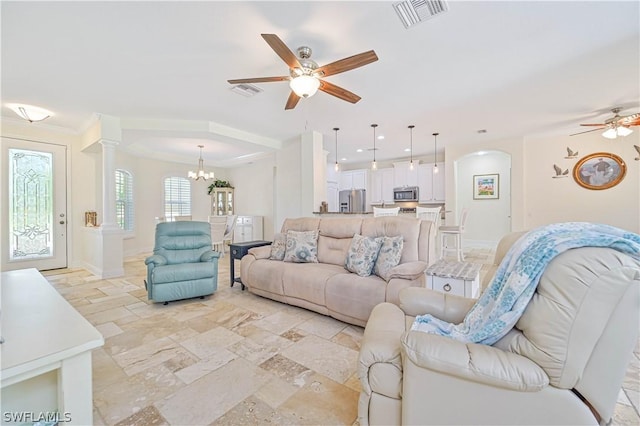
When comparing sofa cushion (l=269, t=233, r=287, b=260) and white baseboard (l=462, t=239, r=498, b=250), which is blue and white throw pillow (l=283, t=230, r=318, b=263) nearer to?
sofa cushion (l=269, t=233, r=287, b=260)

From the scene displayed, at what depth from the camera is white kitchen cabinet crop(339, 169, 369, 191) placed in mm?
8172

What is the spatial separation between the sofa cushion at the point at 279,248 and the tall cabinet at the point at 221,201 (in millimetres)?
5165

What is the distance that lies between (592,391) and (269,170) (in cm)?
735

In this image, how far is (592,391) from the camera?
97 cm

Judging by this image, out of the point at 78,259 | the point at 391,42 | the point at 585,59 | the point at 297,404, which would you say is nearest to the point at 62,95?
the point at 78,259

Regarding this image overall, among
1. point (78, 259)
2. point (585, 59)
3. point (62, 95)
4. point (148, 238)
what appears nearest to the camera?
point (585, 59)

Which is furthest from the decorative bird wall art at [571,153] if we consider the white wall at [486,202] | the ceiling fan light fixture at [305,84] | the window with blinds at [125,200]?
the window with blinds at [125,200]

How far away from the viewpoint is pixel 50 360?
1088 mm

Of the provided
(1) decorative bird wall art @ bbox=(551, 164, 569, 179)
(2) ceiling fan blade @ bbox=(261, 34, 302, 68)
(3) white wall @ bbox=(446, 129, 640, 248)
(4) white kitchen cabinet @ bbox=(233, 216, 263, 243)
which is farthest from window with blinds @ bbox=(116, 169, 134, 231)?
(1) decorative bird wall art @ bbox=(551, 164, 569, 179)

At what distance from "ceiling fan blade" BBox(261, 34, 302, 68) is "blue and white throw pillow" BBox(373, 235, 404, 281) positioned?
179 cm

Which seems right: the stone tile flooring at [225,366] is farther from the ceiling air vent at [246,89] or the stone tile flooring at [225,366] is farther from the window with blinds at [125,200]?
the window with blinds at [125,200]

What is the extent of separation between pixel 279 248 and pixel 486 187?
20.3 feet

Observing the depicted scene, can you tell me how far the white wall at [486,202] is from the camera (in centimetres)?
684

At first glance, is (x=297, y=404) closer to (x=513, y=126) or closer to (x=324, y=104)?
(x=324, y=104)
